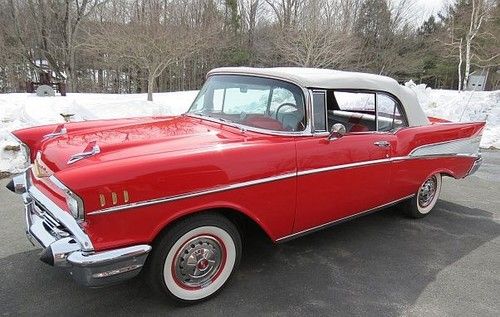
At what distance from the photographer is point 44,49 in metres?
23.4

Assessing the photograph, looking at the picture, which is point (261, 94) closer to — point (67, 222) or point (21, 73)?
point (67, 222)

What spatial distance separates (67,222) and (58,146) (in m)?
0.73

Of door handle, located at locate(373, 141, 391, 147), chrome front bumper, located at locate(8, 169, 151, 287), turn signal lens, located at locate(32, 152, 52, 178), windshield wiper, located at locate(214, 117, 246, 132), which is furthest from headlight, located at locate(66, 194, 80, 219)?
door handle, located at locate(373, 141, 391, 147)

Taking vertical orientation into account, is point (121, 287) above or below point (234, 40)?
below

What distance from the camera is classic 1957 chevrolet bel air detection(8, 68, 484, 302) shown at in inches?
84.2

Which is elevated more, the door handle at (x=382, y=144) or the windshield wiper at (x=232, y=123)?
the windshield wiper at (x=232, y=123)

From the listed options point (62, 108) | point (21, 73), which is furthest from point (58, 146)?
point (21, 73)

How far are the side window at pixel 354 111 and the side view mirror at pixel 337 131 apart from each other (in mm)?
329

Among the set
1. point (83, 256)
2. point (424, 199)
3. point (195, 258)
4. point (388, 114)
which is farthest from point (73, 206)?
point (424, 199)

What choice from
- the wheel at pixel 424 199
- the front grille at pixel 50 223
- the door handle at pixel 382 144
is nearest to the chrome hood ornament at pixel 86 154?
the front grille at pixel 50 223

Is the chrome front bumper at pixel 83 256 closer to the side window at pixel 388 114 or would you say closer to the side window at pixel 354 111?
the side window at pixel 354 111

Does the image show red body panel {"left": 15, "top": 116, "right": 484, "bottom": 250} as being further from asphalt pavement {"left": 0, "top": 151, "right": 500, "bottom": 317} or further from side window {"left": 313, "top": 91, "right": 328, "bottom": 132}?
asphalt pavement {"left": 0, "top": 151, "right": 500, "bottom": 317}

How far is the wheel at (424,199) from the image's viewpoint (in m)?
4.20

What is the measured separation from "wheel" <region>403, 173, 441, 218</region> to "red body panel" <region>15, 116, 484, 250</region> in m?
0.29
